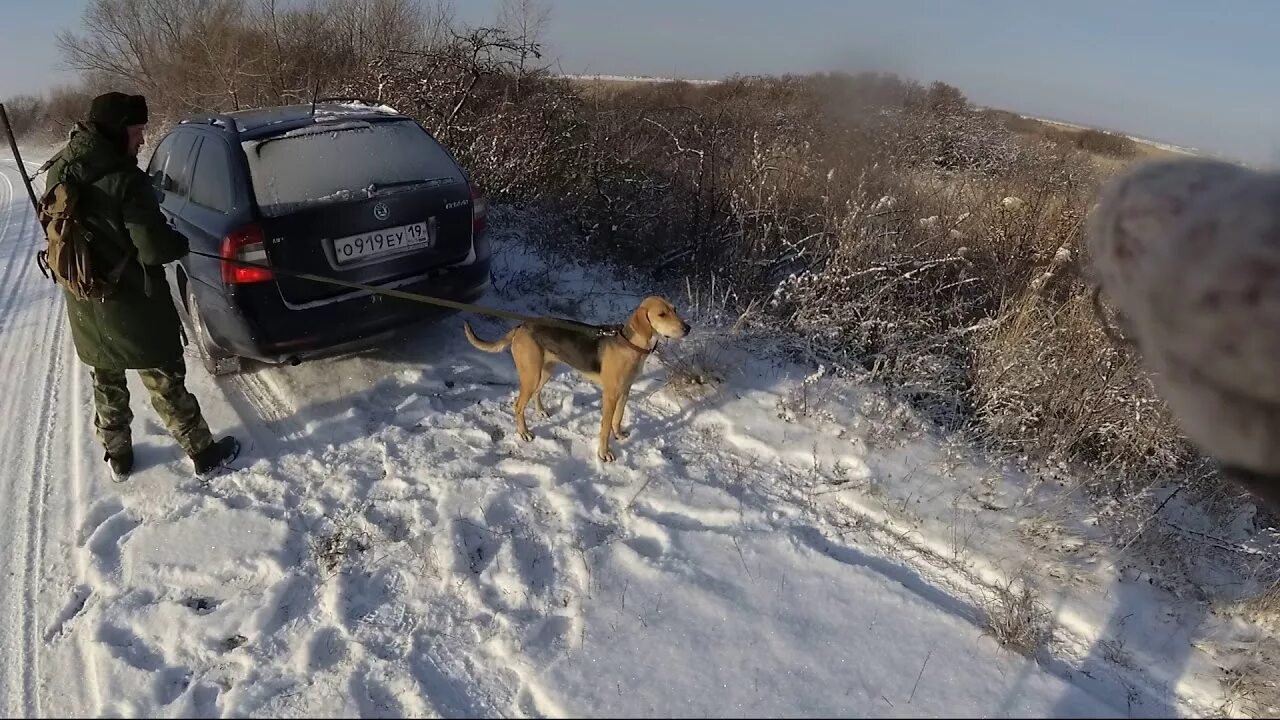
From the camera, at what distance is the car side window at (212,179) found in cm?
366

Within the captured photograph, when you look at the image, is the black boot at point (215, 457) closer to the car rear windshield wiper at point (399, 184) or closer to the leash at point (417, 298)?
the leash at point (417, 298)

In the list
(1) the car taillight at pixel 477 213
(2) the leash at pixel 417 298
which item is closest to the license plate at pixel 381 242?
(2) the leash at pixel 417 298

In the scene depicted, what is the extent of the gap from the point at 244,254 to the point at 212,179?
0.75 m

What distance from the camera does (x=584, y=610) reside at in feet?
8.23

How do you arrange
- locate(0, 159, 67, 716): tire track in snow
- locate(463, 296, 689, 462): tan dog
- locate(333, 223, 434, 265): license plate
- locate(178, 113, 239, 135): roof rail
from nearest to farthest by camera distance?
locate(0, 159, 67, 716): tire track in snow → locate(463, 296, 689, 462): tan dog → locate(333, 223, 434, 265): license plate → locate(178, 113, 239, 135): roof rail

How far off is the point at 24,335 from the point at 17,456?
2524 mm

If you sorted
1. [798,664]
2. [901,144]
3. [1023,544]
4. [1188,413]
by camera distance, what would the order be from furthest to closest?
[901,144]
[1023,544]
[798,664]
[1188,413]

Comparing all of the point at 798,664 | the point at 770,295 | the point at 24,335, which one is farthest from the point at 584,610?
the point at 24,335

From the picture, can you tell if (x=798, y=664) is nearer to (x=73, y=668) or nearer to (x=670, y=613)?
(x=670, y=613)

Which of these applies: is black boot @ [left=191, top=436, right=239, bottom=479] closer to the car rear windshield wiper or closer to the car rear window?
the car rear window

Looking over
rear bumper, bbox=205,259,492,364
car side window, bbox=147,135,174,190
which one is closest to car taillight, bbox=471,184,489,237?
rear bumper, bbox=205,259,492,364

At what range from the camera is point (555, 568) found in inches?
108

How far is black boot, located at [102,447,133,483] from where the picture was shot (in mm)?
3281

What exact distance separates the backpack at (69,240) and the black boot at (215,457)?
96 centimetres
